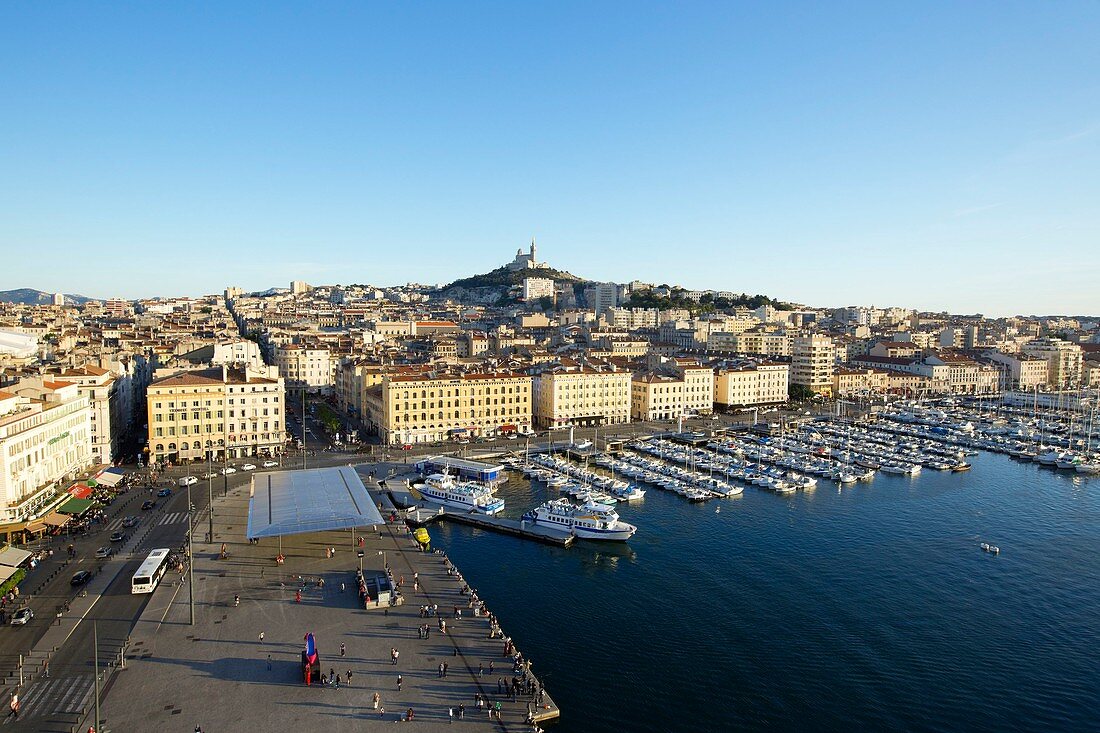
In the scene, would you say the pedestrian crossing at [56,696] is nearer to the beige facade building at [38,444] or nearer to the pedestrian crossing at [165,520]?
the beige facade building at [38,444]

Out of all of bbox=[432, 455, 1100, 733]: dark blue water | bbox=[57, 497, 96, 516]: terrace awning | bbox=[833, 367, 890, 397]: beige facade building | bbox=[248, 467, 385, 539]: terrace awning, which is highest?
bbox=[833, 367, 890, 397]: beige facade building

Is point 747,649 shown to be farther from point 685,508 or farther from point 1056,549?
point 1056,549

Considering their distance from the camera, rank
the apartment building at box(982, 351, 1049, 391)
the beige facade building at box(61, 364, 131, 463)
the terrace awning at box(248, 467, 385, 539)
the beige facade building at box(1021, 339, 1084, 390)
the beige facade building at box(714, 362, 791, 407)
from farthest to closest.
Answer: the beige facade building at box(1021, 339, 1084, 390), the apartment building at box(982, 351, 1049, 391), the beige facade building at box(714, 362, 791, 407), the beige facade building at box(61, 364, 131, 463), the terrace awning at box(248, 467, 385, 539)

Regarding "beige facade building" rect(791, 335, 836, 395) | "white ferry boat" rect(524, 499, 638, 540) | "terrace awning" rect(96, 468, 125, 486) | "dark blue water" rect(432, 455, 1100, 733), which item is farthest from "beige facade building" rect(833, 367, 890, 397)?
"terrace awning" rect(96, 468, 125, 486)

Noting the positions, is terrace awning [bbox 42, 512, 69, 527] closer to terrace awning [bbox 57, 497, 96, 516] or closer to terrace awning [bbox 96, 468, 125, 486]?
terrace awning [bbox 57, 497, 96, 516]

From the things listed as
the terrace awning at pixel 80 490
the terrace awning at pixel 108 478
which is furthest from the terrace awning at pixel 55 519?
the terrace awning at pixel 108 478

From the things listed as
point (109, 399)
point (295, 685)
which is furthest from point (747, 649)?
point (109, 399)

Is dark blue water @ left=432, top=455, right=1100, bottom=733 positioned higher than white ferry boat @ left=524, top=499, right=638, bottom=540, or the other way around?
white ferry boat @ left=524, top=499, right=638, bottom=540
